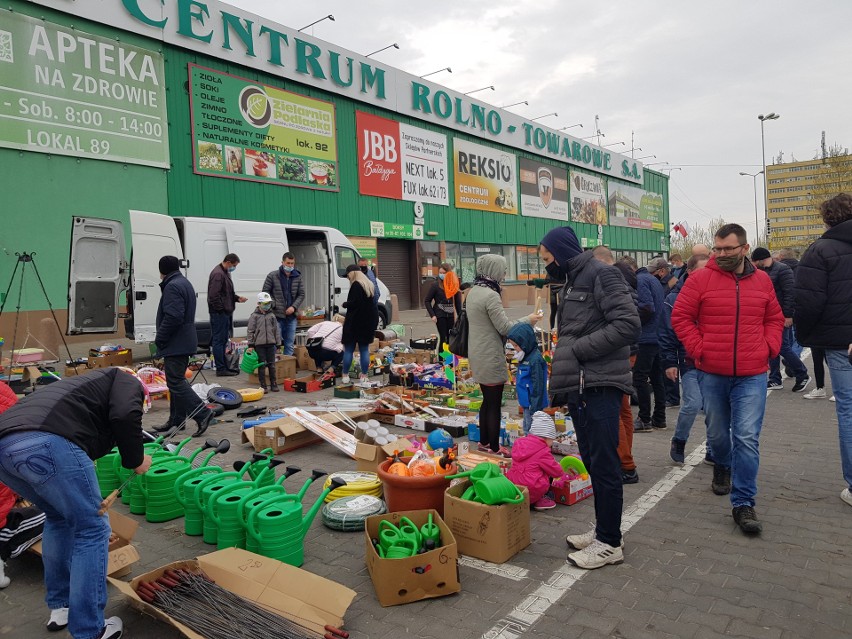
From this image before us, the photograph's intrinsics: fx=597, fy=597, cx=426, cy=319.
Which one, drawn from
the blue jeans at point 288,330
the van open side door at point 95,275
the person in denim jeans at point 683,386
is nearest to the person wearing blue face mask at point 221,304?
the blue jeans at point 288,330

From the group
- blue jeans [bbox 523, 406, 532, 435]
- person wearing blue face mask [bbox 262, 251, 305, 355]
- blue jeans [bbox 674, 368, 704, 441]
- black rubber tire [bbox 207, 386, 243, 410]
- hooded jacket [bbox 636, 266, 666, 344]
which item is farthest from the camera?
person wearing blue face mask [bbox 262, 251, 305, 355]

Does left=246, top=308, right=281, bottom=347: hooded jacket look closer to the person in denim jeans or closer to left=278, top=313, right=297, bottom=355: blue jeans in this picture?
left=278, top=313, right=297, bottom=355: blue jeans

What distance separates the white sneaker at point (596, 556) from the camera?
365 centimetres

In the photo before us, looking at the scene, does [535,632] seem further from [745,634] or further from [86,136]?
[86,136]

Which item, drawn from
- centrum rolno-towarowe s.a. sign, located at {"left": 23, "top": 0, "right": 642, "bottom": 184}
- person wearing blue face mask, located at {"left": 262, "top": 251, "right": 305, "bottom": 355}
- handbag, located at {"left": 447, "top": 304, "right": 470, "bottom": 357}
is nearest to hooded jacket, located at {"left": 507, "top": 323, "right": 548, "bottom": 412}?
handbag, located at {"left": 447, "top": 304, "right": 470, "bottom": 357}

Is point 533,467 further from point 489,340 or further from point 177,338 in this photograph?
point 177,338

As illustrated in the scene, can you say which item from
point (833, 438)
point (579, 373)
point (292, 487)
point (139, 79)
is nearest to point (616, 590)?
point (579, 373)

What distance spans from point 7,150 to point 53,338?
4159mm

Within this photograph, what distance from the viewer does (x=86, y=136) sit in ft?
46.2

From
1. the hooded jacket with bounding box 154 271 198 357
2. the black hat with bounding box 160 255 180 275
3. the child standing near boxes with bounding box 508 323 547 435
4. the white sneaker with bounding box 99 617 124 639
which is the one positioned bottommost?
the white sneaker with bounding box 99 617 124 639

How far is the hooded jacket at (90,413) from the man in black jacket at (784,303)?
6.74m

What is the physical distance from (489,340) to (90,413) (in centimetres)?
359

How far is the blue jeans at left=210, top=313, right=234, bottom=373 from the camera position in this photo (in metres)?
10.6

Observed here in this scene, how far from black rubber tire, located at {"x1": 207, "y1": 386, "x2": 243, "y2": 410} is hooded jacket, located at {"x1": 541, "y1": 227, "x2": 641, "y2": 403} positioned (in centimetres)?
602
